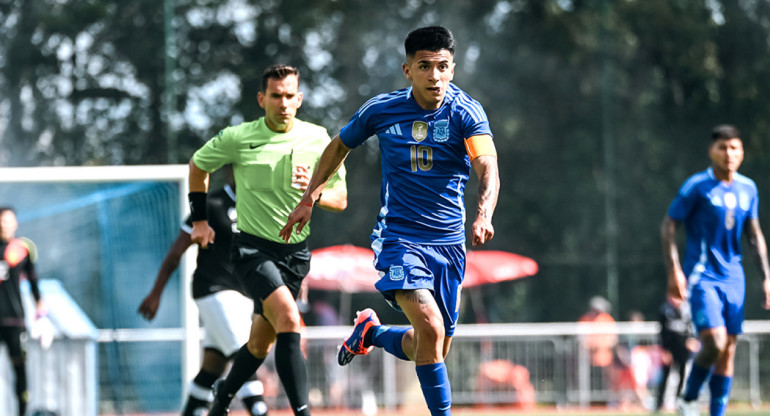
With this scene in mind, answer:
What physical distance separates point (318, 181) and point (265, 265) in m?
0.90

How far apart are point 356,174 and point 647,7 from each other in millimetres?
5631

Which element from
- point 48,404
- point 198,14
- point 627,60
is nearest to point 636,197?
point 627,60

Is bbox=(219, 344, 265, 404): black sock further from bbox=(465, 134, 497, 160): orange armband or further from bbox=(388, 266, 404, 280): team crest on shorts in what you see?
bbox=(465, 134, 497, 160): orange armband

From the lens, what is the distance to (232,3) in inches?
739

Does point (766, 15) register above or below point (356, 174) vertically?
above

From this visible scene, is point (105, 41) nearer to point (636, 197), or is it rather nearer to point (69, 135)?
point (69, 135)

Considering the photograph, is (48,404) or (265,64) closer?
(48,404)

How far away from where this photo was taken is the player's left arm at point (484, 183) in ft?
17.9

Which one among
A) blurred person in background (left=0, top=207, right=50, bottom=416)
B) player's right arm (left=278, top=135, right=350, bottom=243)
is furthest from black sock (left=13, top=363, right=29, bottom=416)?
player's right arm (left=278, top=135, right=350, bottom=243)

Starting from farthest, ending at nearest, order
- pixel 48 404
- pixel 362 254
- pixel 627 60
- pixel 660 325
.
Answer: pixel 627 60 < pixel 362 254 < pixel 660 325 < pixel 48 404

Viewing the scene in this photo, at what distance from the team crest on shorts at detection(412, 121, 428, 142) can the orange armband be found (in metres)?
0.25

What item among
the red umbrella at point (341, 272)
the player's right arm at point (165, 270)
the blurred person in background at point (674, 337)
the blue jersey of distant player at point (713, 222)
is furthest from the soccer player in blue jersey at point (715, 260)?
the red umbrella at point (341, 272)

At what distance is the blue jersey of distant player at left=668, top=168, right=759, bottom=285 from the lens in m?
8.63

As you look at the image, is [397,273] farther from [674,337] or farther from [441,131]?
[674,337]
